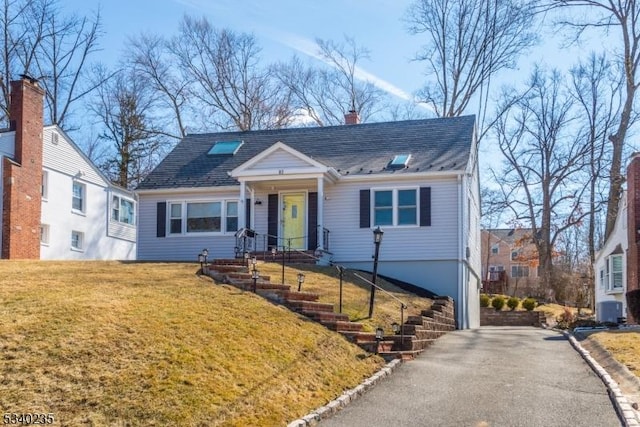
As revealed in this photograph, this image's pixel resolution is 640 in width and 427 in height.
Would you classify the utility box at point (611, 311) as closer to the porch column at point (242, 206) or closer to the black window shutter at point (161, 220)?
the porch column at point (242, 206)

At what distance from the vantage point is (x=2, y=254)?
22688mm

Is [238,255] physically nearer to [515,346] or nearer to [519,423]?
[515,346]

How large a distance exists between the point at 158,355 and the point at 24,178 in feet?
60.8

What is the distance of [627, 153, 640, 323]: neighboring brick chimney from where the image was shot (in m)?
21.1

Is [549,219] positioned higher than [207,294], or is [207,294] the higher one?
[549,219]

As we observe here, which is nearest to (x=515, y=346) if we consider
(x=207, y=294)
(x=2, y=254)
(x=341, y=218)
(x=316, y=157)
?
(x=207, y=294)

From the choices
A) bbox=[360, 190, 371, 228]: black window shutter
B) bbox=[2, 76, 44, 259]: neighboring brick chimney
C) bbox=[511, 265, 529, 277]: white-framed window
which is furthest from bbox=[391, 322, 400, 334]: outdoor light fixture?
bbox=[511, 265, 529, 277]: white-framed window

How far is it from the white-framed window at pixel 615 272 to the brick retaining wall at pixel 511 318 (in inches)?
162

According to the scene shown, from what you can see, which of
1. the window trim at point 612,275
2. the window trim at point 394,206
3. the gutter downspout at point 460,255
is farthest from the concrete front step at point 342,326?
the window trim at point 612,275

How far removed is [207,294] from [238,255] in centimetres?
974

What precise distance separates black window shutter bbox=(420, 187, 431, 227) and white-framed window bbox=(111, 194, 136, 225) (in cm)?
1608

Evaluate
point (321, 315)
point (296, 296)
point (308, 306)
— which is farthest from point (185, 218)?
point (321, 315)

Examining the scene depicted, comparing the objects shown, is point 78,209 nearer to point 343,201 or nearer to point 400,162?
point 343,201

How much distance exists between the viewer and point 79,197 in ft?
95.5
